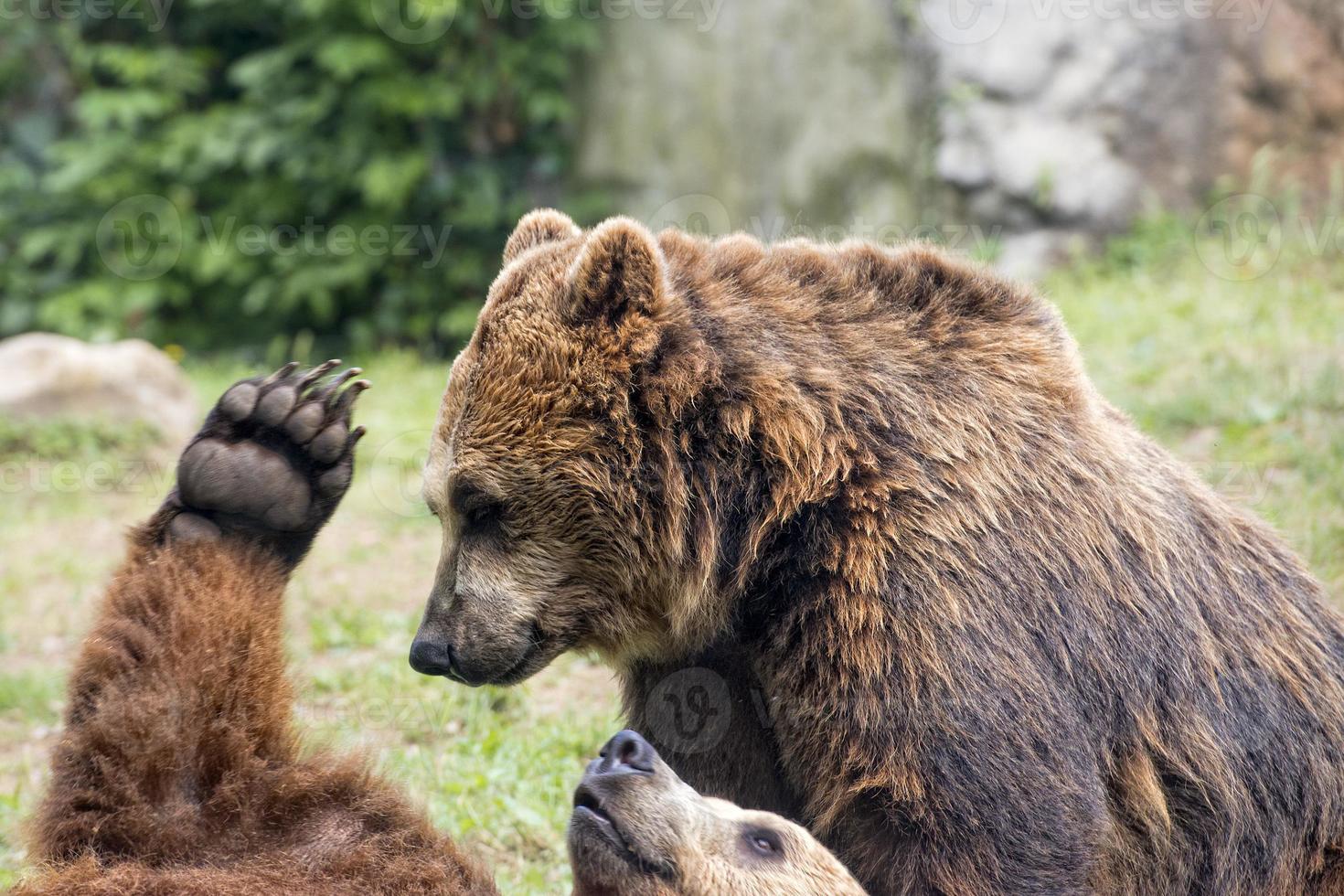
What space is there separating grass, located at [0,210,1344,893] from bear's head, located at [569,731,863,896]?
1.01 m

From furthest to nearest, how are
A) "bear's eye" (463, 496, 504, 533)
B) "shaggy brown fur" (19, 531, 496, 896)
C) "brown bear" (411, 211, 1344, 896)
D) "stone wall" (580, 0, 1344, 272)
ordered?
1. "stone wall" (580, 0, 1344, 272)
2. "bear's eye" (463, 496, 504, 533)
3. "shaggy brown fur" (19, 531, 496, 896)
4. "brown bear" (411, 211, 1344, 896)

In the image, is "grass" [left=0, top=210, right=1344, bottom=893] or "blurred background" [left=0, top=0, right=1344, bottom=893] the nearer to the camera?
"grass" [left=0, top=210, right=1344, bottom=893]

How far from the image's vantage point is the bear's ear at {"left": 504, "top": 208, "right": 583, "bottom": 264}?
12.8ft

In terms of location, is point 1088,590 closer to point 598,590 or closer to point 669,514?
point 669,514

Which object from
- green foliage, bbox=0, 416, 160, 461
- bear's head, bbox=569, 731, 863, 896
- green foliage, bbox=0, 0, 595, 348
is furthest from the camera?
green foliage, bbox=0, 0, 595, 348

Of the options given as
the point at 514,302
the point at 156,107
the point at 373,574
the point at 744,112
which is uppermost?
the point at 744,112

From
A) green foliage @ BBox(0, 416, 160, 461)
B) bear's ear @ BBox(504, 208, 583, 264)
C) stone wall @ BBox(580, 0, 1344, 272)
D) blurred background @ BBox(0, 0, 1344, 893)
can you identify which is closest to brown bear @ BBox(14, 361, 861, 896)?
bear's ear @ BBox(504, 208, 583, 264)

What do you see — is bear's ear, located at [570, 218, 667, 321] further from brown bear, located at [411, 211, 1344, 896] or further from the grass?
the grass

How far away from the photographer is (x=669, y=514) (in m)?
3.25

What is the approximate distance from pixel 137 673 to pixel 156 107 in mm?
9587

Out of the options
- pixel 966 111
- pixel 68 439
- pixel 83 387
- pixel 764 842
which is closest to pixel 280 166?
pixel 83 387

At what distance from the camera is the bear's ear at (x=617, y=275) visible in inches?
127

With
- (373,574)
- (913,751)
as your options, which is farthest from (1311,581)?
(373,574)

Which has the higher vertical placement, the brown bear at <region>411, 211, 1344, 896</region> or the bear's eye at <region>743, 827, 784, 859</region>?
the brown bear at <region>411, 211, 1344, 896</region>
